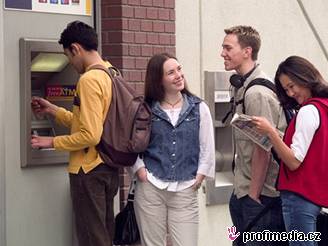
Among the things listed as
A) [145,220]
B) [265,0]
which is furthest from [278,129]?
[265,0]

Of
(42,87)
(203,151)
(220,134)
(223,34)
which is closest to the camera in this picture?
(203,151)

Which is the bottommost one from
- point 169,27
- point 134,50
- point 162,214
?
point 162,214

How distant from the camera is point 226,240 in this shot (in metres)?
7.51

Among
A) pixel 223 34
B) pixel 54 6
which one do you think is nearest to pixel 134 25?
pixel 54 6

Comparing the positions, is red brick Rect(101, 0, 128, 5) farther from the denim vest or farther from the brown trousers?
the brown trousers

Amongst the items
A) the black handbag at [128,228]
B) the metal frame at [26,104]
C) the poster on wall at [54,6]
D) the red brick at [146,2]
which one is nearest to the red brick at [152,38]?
the red brick at [146,2]

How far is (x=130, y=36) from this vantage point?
668 cm

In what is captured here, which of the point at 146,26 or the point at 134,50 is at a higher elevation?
the point at 146,26

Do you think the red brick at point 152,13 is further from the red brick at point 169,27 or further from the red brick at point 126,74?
the red brick at point 126,74

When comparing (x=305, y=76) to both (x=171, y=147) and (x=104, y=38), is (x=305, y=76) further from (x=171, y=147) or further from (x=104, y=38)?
(x=104, y=38)

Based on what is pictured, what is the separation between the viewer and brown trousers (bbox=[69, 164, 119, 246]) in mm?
5527

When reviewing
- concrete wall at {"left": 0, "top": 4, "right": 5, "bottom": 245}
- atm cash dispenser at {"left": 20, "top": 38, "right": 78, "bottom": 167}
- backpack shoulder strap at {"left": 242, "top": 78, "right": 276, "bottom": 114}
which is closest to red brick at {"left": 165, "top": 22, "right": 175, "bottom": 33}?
atm cash dispenser at {"left": 20, "top": 38, "right": 78, "bottom": 167}

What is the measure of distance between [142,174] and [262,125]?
97cm

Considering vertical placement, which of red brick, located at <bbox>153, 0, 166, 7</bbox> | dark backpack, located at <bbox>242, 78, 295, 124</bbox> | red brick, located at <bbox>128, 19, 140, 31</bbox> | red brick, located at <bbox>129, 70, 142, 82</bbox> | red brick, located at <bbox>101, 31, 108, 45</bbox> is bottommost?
dark backpack, located at <bbox>242, 78, 295, 124</bbox>
